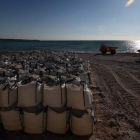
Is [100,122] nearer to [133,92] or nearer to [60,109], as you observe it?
[60,109]

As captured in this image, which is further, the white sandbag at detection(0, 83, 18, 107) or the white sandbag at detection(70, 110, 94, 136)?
the white sandbag at detection(0, 83, 18, 107)

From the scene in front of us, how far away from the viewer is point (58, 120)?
3.21 m

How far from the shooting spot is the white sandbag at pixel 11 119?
10.6ft

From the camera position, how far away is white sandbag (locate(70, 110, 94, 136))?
3.18m

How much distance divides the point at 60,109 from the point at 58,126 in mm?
392

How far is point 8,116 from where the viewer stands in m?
3.25

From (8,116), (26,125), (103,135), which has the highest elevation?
(8,116)

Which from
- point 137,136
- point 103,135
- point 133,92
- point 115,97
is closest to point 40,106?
point 103,135

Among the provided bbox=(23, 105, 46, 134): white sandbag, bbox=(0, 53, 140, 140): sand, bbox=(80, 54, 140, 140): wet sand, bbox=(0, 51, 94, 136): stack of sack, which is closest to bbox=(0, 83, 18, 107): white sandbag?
bbox=(0, 51, 94, 136): stack of sack

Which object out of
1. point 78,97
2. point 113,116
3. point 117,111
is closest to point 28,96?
point 78,97

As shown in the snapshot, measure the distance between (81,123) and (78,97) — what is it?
0.60 m

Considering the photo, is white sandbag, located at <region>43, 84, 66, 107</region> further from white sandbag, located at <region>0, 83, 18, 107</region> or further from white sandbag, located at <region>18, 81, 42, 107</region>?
white sandbag, located at <region>0, 83, 18, 107</region>

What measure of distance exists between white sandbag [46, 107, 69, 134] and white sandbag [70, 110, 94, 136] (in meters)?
0.15

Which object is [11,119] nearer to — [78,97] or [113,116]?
[78,97]
